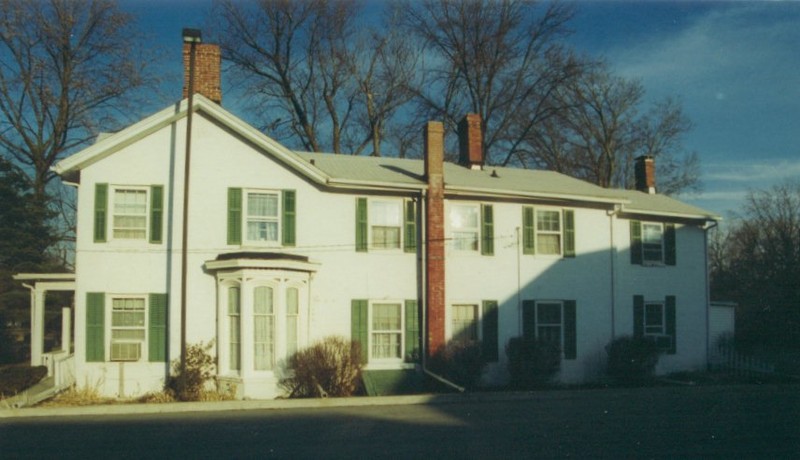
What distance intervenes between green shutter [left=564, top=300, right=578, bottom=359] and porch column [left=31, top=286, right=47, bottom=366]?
15.3 meters

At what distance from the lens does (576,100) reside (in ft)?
149

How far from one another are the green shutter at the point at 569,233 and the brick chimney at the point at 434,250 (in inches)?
166

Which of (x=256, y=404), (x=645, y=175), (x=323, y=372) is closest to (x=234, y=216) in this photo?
(x=323, y=372)

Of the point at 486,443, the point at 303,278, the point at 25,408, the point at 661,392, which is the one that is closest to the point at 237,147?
the point at 303,278

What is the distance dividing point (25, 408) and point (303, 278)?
7054 millimetres

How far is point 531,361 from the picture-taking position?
22250mm

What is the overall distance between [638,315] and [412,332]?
752 cm

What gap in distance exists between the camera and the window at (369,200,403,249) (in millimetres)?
21781

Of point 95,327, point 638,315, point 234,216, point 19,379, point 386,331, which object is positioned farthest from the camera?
point 638,315

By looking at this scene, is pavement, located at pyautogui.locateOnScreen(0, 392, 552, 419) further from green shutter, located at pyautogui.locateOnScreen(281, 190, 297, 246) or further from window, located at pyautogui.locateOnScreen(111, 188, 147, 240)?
green shutter, located at pyautogui.locateOnScreen(281, 190, 297, 246)

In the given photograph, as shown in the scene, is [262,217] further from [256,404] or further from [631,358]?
[631,358]

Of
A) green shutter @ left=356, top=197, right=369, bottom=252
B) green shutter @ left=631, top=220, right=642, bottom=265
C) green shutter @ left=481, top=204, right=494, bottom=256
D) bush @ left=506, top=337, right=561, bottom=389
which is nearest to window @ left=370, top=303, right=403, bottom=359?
green shutter @ left=356, top=197, right=369, bottom=252

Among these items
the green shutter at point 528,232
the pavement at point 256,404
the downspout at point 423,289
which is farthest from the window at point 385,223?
the pavement at point 256,404

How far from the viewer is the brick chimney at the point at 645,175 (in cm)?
2975
